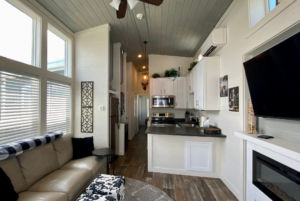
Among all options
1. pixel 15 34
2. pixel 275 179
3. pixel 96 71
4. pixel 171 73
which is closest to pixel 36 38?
pixel 15 34

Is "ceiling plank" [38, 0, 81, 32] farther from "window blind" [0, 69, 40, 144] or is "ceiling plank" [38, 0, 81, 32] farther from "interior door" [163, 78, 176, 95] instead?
"interior door" [163, 78, 176, 95]

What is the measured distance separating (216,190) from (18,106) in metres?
3.46

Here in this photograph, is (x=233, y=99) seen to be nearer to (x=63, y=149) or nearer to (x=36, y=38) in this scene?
(x=63, y=149)

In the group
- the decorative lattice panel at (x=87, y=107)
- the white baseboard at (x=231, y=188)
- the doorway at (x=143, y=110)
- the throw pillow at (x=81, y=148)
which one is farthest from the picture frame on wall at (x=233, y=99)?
the doorway at (x=143, y=110)

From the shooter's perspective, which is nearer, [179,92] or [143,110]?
[179,92]

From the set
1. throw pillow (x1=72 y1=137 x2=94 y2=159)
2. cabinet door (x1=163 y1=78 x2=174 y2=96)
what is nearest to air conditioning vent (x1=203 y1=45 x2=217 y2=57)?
cabinet door (x1=163 y1=78 x2=174 y2=96)

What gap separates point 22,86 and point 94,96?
1.28 meters

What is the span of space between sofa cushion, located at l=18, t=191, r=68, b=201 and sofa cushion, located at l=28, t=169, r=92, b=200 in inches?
2.9

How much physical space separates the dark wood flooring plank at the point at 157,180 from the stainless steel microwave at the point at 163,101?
2.33m

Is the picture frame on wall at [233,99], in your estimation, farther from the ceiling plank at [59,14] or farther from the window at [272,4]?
the ceiling plank at [59,14]

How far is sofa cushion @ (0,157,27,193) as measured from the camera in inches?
56.8

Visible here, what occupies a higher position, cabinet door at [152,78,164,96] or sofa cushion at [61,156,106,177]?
cabinet door at [152,78,164,96]

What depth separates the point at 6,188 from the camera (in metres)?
1.30

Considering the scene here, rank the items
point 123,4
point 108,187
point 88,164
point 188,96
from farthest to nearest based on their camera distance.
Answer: point 188,96, point 88,164, point 123,4, point 108,187
